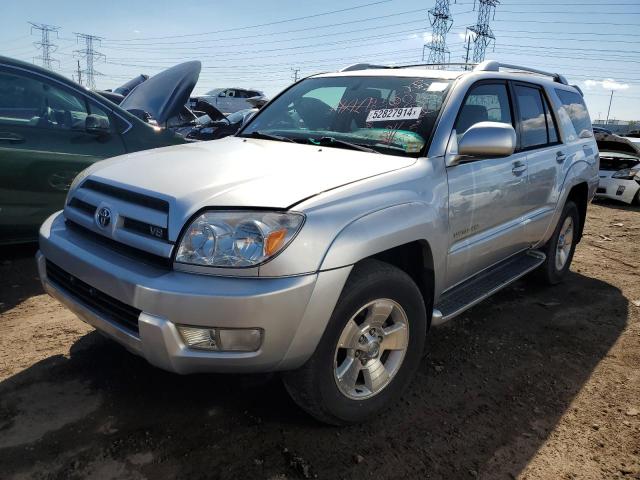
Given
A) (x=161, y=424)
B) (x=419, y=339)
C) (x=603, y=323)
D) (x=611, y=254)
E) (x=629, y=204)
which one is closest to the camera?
(x=161, y=424)

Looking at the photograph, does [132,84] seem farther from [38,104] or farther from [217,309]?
[217,309]

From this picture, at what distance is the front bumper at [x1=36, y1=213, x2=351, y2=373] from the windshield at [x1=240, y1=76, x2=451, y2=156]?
1067mm

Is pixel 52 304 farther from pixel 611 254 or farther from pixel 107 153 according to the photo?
pixel 611 254

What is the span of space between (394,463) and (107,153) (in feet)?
11.6

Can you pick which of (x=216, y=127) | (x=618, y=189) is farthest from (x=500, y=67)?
(x=618, y=189)

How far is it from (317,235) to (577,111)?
375cm

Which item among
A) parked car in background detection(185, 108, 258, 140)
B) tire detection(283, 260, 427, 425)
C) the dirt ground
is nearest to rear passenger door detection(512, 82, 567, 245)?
the dirt ground

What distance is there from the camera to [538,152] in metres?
3.76

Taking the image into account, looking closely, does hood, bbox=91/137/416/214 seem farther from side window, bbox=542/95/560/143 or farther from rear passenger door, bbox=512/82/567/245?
Result: side window, bbox=542/95/560/143

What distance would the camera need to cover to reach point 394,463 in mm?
2223

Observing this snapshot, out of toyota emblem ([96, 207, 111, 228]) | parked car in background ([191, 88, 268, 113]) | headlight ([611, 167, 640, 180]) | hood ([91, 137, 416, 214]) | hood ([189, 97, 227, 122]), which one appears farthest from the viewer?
parked car in background ([191, 88, 268, 113])

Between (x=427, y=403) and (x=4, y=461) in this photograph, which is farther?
(x=427, y=403)

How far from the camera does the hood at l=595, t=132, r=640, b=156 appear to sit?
1040cm

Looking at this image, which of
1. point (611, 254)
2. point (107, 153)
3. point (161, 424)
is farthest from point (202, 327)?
point (611, 254)
